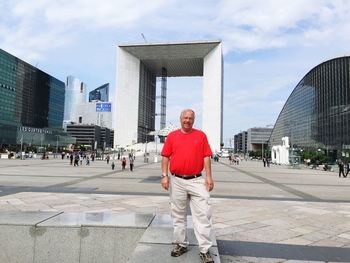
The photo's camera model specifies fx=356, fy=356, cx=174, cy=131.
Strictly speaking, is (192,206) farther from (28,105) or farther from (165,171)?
(28,105)

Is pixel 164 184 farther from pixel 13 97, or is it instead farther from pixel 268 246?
pixel 13 97

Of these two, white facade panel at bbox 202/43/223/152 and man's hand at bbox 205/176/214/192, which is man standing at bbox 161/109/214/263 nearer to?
man's hand at bbox 205/176/214/192

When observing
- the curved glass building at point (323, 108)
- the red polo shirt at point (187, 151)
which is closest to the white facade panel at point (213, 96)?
the curved glass building at point (323, 108)

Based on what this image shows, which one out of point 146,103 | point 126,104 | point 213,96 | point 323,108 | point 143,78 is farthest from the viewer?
point 146,103

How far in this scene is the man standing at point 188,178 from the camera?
170 inches

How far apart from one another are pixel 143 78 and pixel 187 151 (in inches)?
5125

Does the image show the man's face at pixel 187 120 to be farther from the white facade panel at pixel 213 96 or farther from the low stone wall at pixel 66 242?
the white facade panel at pixel 213 96

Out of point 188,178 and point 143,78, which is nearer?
point 188,178

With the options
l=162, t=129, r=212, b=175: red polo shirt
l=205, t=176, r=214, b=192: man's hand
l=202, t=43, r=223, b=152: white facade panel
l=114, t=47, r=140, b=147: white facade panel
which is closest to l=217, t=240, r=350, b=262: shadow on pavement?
l=205, t=176, r=214, b=192: man's hand

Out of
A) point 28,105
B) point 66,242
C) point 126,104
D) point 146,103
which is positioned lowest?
point 66,242

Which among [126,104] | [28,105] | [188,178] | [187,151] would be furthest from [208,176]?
[28,105]

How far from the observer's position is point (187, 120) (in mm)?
4453

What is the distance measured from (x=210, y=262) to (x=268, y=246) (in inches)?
86.0

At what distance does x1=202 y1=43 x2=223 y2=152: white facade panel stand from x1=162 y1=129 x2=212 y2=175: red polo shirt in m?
115
